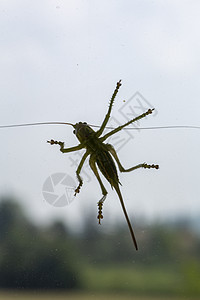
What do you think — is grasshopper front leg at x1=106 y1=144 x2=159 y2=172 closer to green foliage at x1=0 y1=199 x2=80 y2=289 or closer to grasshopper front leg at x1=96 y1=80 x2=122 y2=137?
grasshopper front leg at x1=96 y1=80 x2=122 y2=137

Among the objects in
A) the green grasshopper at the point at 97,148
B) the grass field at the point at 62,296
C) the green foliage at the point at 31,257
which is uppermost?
the green grasshopper at the point at 97,148

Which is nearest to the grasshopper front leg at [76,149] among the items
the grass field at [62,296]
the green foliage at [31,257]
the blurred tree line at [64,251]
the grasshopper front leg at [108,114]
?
the grasshopper front leg at [108,114]

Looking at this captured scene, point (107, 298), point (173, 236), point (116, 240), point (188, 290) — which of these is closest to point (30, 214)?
point (116, 240)

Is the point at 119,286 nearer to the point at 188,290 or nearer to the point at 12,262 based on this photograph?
the point at 188,290

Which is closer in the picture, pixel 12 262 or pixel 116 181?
pixel 116 181

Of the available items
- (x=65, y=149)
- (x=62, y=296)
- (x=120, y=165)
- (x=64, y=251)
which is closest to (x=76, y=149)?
(x=65, y=149)

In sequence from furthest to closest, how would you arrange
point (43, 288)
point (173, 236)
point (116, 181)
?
point (173, 236), point (43, 288), point (116, 181)

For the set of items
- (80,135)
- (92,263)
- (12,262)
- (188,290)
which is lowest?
(188,290)

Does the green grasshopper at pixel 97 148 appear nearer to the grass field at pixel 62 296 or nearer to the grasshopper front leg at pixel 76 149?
the grasshopper front leg at pixel 76 149
